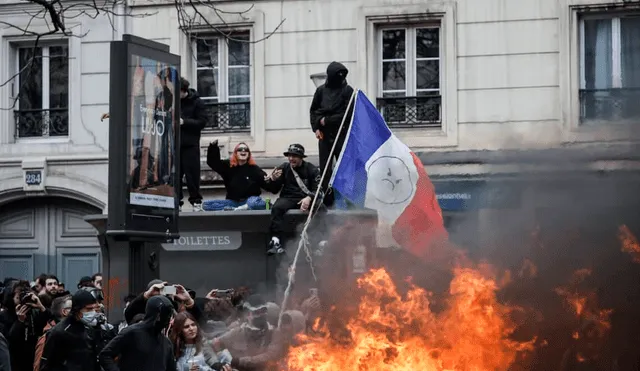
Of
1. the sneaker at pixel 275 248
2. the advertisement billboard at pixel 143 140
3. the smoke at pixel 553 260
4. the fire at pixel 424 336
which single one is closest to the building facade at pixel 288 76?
the sneaker at pixel 275 248

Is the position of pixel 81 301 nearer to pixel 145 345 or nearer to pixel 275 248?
pixel 145 345

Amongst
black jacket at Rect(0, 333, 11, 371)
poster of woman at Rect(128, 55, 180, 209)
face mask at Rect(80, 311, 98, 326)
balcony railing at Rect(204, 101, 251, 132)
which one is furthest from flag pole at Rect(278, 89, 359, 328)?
balcony railing at Rect(204, 101, 251, 132)

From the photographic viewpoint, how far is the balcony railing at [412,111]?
21.3 meters

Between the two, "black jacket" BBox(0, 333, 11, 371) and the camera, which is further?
the camera

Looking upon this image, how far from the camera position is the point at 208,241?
15.9m

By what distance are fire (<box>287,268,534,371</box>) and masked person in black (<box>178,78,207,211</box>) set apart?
3.82 metres

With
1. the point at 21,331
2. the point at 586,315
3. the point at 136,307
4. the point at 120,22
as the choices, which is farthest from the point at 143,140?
the point at 120,22

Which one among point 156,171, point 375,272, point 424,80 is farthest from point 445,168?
point 156,171

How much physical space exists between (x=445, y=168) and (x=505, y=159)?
450 cm

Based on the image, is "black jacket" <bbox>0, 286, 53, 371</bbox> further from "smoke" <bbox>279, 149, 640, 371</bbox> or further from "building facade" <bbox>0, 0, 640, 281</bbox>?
"building facade" <bbox>0, 0, 640, 281</bbox>

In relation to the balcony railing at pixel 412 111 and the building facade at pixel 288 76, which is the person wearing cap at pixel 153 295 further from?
the balcony railing at pixel 412 111

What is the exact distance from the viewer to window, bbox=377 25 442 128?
21344 mm

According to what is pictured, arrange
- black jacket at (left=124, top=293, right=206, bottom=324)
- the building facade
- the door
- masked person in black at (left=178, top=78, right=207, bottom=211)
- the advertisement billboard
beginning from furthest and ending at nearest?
1. the door
2. the building facade
3. masked person in black at (left=178, top=78, right=207, bottom=211)
4. black jacket at (left=124, top=293, right=206, bottom=324)
5. the advertisement billboard

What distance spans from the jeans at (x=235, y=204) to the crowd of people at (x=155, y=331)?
1.36 meters
